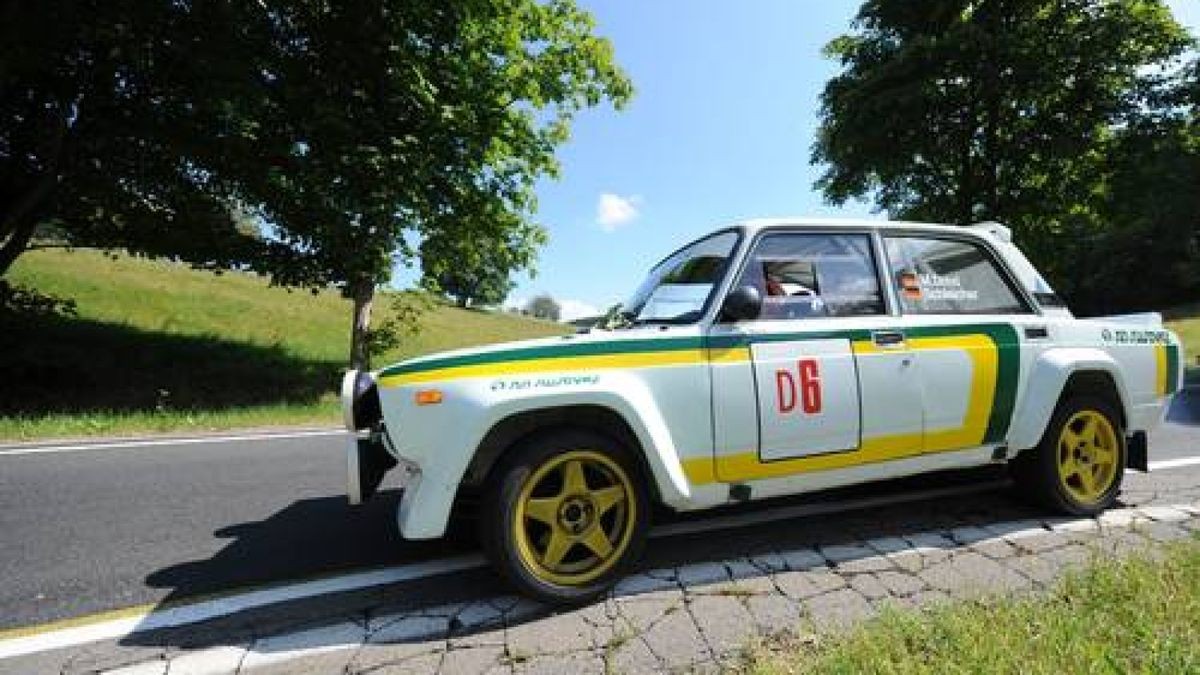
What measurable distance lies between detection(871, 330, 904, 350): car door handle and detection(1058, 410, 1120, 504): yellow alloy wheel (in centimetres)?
138

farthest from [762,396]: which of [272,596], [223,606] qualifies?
[223,606]

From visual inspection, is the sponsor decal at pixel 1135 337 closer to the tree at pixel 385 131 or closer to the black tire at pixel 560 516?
the black tire at pixel 560 516

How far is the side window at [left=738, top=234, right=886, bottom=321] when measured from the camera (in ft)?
12.1

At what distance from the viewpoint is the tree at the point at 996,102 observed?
17.9 metres

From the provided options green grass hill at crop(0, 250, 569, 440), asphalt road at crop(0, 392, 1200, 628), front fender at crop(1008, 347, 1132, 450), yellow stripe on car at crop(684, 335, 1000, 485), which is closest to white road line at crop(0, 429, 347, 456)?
asphalt road at crop(0, 392, 1200, 628)

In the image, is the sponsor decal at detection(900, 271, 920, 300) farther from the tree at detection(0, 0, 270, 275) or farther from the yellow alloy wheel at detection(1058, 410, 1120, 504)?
the tree at detection(0, 0, 270, 275)

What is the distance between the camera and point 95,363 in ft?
43.5

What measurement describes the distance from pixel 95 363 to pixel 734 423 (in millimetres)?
14701

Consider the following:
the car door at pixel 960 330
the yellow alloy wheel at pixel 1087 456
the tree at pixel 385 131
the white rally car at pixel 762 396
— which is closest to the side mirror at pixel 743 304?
the white rally car at pixel 762 396

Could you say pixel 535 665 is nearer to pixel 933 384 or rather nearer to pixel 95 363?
pixel 933 384

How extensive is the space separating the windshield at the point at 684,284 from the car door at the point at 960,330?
109 centimetres

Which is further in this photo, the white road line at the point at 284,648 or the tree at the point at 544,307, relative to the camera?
the tree at the point at 544,307

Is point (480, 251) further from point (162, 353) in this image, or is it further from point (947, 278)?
point (947, 278)

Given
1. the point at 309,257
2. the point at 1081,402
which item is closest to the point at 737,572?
the point at 1081,402
